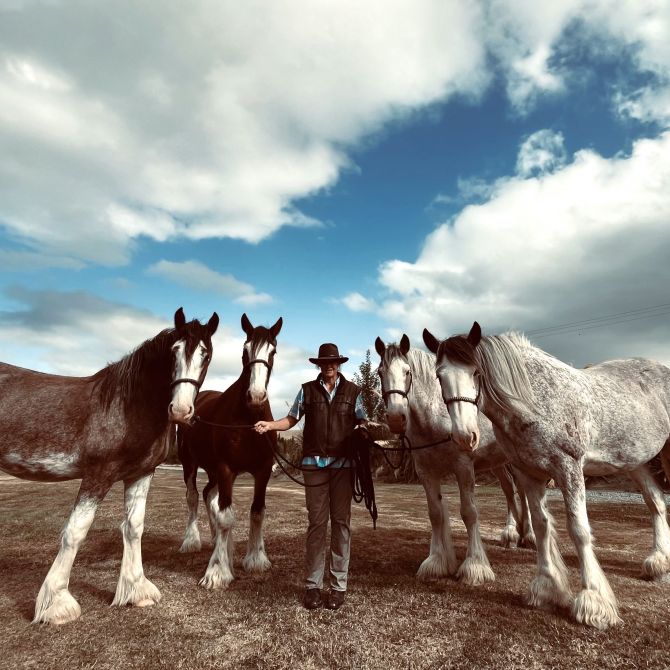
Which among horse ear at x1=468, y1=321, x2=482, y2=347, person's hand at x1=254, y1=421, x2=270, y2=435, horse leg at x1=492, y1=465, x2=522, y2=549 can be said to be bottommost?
horse leg at x1=492, y1=465, x2=522, y2=549

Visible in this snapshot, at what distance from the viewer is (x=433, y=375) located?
549cm

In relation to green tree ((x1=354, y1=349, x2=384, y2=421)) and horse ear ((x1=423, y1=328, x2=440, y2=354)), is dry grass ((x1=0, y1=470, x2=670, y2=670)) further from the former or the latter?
green tree ((x1=354, y1=349, x2=384, y2=421))

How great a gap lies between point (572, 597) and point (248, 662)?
9.50 ft

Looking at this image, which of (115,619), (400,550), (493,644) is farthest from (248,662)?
(400,550)

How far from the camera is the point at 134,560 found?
4.28 meters

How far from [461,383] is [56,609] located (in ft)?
13.3

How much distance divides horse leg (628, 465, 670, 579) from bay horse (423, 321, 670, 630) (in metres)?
0.02

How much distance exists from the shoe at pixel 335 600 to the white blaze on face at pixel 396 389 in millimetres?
1658

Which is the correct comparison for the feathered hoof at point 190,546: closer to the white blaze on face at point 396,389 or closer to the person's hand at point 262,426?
the person's hand at point 262,426

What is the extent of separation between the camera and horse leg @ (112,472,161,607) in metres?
4.12

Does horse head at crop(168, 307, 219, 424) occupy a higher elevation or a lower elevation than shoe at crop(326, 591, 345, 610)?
higher

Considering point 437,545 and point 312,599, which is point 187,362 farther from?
point 437,545

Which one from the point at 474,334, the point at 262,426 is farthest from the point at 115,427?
the point at 474,334

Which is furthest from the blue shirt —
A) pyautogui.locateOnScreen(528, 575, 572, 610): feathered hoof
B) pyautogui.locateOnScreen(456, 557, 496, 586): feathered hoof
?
pyautogui.locateOnScreen(528, 575, 572, 610): feathered hoof
